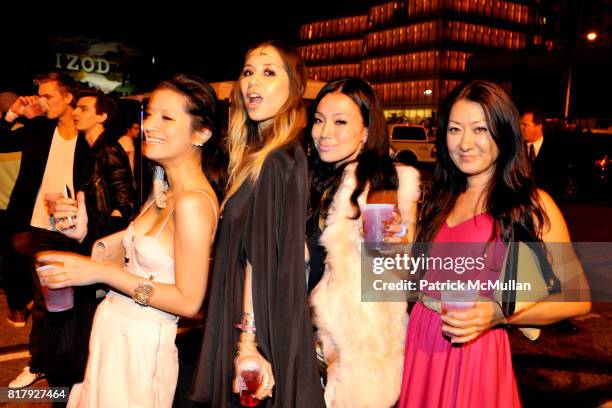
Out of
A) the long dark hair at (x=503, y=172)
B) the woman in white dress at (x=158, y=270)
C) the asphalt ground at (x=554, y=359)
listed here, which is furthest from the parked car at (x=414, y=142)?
the woman in white dress at (x=158, y=270)

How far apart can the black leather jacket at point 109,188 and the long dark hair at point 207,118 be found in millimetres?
1450

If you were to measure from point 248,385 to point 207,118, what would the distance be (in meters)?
1.24

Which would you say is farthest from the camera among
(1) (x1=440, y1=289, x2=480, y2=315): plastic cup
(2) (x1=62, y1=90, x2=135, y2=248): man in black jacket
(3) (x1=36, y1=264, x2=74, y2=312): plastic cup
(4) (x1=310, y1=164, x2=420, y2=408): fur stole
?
(2) (x1=62, y1=90, x2=135, y2=248): man in black jacket

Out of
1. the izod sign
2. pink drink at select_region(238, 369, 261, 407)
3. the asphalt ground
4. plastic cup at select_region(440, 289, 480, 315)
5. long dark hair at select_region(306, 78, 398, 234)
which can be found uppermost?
the izod sign

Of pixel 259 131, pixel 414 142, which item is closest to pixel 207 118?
pixel 259 131

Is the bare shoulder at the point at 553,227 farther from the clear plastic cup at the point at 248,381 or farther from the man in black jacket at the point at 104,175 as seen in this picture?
the man in black jacket at the point at 104,175

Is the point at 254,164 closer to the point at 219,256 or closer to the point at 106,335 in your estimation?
the point at 219,256

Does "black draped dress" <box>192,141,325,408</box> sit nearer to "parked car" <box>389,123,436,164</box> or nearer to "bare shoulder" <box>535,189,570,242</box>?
"bare shoulder" <box>535,189,570,242</box>

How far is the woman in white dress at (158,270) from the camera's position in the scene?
84.3 inches

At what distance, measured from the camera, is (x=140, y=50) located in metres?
58.8

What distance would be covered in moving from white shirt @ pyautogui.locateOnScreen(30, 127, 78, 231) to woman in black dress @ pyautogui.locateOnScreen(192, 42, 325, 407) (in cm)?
263

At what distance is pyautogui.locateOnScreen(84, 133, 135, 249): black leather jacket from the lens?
3734 millimetres

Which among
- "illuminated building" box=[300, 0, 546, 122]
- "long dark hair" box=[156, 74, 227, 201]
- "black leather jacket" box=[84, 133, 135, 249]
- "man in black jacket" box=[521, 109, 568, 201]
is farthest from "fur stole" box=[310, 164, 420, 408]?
"illuminated building" box=[300, 0, 546, 122]

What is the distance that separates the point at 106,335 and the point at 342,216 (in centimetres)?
120
